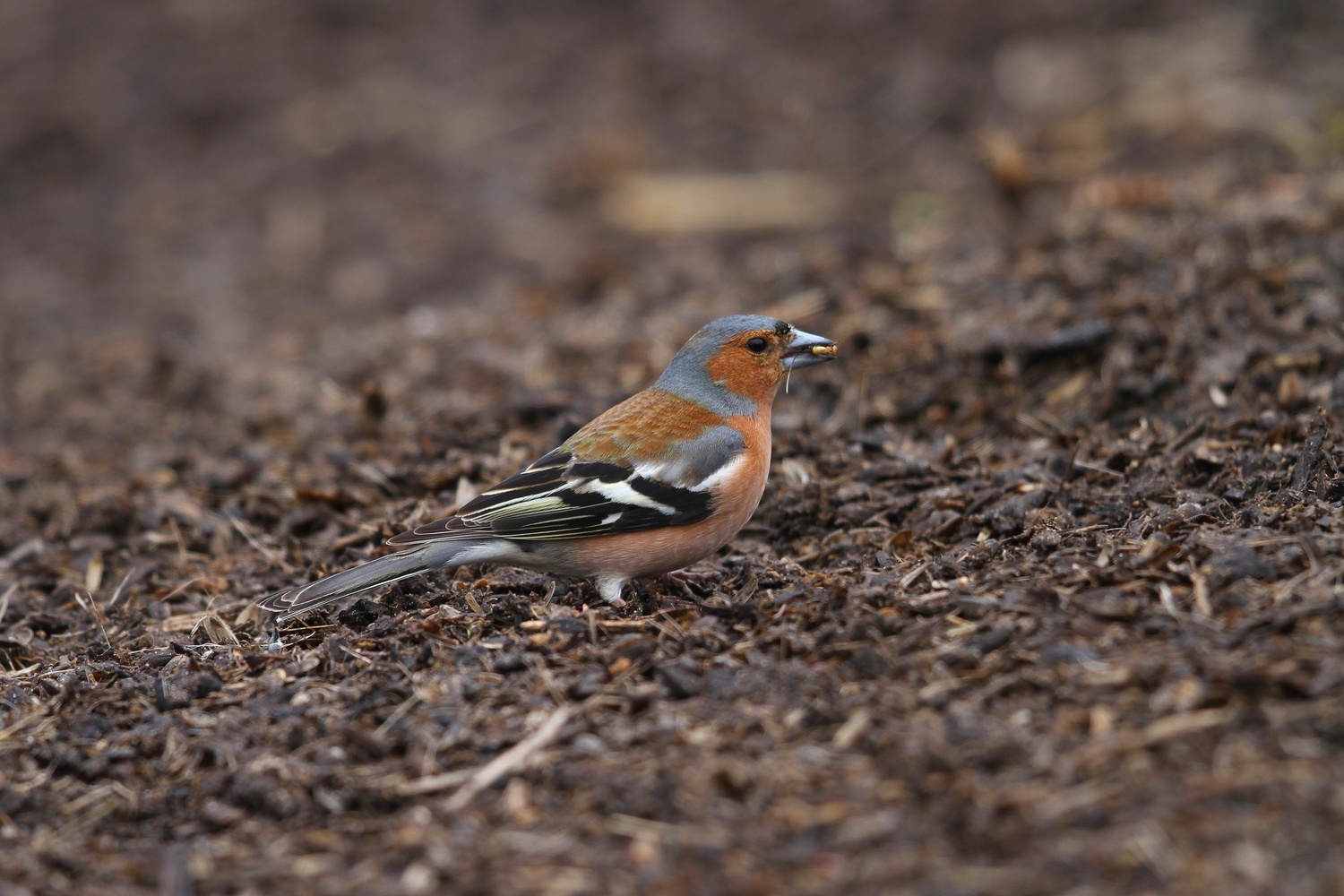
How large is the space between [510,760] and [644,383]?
409cm

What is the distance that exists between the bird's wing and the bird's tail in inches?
2.9

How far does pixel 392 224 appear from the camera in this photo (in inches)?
505

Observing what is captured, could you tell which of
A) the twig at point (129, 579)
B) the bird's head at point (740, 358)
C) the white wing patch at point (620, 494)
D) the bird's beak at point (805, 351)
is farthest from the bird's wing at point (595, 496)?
the twig at point (129, 579)

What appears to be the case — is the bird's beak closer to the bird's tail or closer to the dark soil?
the dark soil

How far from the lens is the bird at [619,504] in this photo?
5480 mm

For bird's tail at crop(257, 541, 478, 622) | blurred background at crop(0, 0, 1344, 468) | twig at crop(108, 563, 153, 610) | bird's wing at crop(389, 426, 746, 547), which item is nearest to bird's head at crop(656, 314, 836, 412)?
bird's wing at crop(389, 426, 746, 547)

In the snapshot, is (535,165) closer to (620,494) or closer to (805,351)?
(805,351)

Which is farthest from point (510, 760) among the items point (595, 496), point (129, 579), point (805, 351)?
point (129, 579)

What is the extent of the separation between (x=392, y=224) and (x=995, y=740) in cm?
1004

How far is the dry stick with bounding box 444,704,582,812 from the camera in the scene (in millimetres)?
4055

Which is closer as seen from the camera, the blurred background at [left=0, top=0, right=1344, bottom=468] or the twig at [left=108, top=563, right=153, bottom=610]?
the twig at [left=108, top=563, right=153, bottom=610]

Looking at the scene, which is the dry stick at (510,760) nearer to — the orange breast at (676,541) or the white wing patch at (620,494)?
the orange breast at (676,541)

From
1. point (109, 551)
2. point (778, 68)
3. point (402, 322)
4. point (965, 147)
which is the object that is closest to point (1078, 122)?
point (965, 147)

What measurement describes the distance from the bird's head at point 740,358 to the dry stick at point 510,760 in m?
2.19
